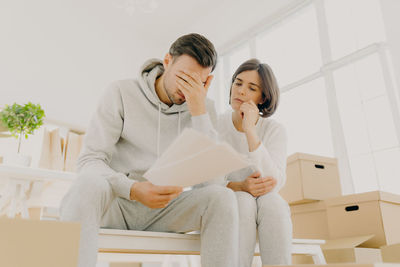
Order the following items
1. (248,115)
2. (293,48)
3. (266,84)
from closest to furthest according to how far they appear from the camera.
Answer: (248,115)
(266,84)
(293,48)

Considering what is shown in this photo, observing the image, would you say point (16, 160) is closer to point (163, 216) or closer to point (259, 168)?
point (163, 216)

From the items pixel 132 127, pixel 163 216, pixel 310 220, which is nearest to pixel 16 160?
pixel 132 127

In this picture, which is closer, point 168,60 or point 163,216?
point 163,216

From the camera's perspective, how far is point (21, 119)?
5.96ft

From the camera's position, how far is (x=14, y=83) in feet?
8.07

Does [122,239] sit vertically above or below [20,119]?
below

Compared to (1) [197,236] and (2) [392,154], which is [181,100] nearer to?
(1) [197,236]

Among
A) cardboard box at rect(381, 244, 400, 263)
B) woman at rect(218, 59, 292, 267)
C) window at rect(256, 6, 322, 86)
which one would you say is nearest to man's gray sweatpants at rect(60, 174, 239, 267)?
woman at rect(218, 59, 292, 267)

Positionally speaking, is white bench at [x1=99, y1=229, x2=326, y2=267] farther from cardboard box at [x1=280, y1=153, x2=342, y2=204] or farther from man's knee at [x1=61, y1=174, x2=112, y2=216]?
cardboard box at [x1=280, y1=153, x2=342, y2=204]

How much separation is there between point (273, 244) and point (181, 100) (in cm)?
48

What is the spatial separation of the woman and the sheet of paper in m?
0.29

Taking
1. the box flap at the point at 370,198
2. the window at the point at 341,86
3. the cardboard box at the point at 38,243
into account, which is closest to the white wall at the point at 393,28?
the window at the point at 341,86

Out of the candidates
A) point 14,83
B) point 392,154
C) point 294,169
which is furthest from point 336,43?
point 14,83

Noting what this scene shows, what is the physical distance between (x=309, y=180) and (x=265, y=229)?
0.84 metres
